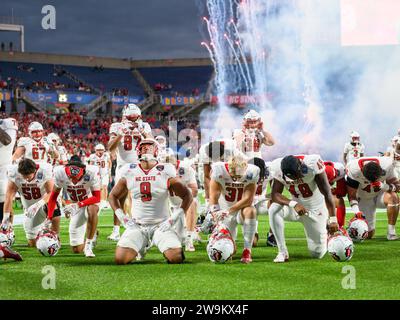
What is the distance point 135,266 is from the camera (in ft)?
23.0

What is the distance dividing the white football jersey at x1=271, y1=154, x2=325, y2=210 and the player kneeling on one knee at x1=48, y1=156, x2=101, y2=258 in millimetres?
2234

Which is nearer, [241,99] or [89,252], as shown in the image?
[89,252]

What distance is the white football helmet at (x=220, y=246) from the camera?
7.01 m

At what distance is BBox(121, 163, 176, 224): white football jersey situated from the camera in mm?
7273

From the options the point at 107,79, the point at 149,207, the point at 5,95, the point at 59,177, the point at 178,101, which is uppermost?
the point at 107,79

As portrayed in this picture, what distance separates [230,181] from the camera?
754 cm

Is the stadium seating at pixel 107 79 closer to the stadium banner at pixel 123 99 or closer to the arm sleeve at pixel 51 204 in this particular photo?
the stadium banner at pixel 123 99

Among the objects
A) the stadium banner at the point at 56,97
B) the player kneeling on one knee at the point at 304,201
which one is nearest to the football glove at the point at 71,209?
the player kneeling on one knee at the point at 304,201

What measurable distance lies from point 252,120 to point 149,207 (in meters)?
A: 2.91

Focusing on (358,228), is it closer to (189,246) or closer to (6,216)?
(189,246)

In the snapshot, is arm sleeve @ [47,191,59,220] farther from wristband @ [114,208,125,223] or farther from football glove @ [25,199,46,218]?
wristband @ [114,208,125,223]

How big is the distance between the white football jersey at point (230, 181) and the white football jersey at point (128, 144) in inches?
80.7

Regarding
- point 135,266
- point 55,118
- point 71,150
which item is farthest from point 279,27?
point 135,266

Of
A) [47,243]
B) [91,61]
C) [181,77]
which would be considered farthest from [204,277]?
[181,77]
